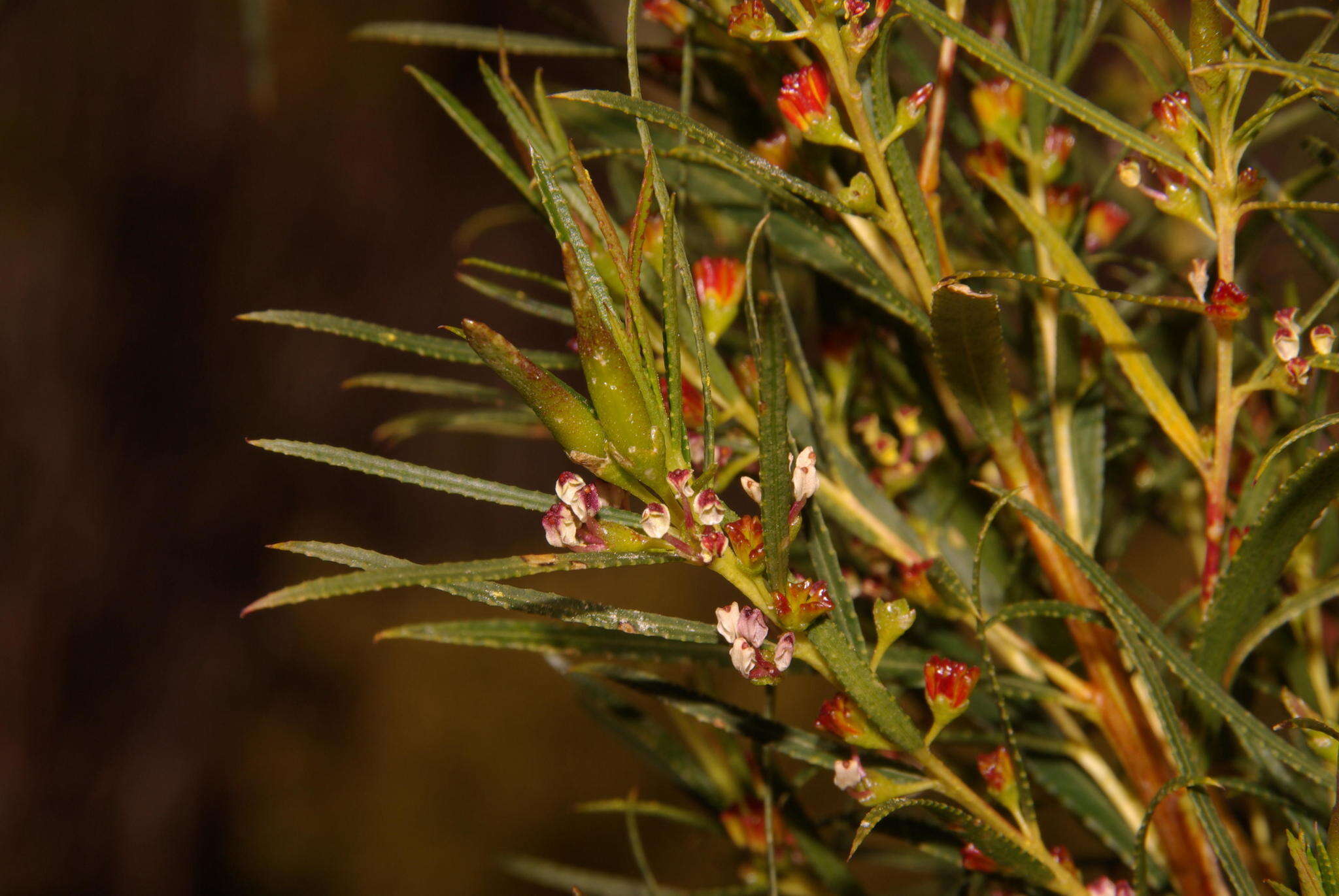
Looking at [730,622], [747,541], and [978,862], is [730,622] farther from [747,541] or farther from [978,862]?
[978,862]

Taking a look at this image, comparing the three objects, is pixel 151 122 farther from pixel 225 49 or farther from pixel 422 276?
pixel 422 276

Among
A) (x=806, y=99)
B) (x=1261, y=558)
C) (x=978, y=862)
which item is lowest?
(x=978, y=862)

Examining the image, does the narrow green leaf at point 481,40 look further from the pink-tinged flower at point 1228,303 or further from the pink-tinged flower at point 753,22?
the pink-tinged flower at point 1228,303

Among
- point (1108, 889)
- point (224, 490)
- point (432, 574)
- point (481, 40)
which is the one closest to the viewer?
point (432, 574)

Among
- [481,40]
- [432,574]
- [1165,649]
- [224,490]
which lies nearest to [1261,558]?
[1165,649]

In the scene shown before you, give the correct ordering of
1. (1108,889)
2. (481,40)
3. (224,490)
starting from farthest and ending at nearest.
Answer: (224,490)
(481,40)
(1108,889)
